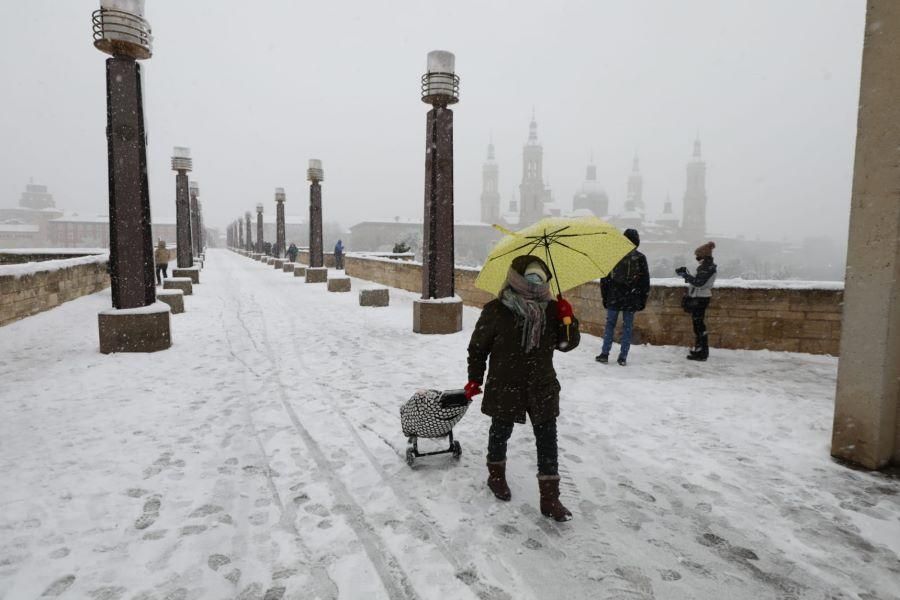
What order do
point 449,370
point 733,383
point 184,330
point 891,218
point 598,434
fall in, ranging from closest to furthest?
point 891,218 < point 598,434 < point 733,383 < point 449,370 < point 184,330

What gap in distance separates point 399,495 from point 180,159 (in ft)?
57.2

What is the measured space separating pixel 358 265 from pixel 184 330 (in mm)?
12337

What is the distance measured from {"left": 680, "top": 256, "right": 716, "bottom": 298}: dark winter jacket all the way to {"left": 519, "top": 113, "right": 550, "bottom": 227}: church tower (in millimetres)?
99679

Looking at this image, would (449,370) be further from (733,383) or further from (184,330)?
(184,330)

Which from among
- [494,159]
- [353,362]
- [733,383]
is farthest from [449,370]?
[494,159]

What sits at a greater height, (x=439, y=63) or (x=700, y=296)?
(x=439, y=63)

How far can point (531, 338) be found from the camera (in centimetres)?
268

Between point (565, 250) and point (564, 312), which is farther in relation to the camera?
point (565, 250)

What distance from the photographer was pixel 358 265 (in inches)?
807

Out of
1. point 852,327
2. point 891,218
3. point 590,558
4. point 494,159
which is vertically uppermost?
point 494,159

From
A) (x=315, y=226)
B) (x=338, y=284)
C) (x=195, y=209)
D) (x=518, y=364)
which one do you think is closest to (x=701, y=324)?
(x=518, y=364)

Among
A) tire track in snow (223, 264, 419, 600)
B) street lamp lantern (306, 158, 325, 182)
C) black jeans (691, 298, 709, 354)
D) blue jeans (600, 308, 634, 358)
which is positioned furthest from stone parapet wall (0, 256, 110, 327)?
black jeans (691, 298, 709, 354)

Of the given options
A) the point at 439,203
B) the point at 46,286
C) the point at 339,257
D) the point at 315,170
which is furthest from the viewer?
the point at 339,257

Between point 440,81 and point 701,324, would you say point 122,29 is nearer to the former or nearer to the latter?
point 440,81
